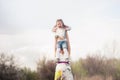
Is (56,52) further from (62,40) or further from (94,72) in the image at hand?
(94,72)

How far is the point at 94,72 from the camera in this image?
14219 mm

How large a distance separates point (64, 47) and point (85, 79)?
7556mm

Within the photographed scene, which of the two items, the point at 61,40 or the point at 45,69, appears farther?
the point at 45,69

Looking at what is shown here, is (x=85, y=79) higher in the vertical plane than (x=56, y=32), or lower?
lower

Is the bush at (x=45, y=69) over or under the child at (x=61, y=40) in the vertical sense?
under

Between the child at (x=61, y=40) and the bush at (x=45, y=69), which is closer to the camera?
the child at (x=61, y=40)

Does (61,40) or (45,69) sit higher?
(61,40)

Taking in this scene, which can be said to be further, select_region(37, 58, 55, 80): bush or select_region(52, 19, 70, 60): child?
select_region(37, 58, 55, 80): bush

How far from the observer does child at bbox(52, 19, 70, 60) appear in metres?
6.36

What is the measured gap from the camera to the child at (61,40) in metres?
6.36

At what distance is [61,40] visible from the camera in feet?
21.0

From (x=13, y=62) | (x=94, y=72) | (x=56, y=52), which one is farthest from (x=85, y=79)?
(x=56, y=52)

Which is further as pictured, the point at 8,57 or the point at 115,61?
the point at 115,61

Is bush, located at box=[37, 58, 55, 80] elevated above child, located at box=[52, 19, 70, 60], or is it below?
below
